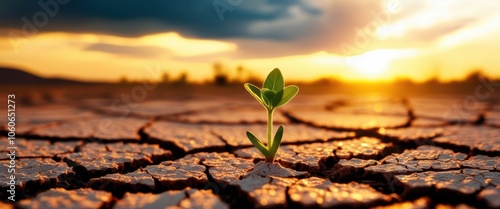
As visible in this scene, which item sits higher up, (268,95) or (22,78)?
(22,78)

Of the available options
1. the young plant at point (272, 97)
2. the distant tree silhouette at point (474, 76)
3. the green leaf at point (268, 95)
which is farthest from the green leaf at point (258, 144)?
the distant tree silhouette at point (474, 76)

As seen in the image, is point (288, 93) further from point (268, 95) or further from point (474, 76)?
point (474, 76)

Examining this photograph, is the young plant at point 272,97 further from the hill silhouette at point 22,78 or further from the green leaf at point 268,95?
the hill silhouette at point 22,78

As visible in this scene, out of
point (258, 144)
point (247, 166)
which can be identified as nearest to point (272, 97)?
point (258, 144)

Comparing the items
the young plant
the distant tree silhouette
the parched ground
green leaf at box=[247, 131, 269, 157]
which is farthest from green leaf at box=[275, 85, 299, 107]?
the distant tree silhouette

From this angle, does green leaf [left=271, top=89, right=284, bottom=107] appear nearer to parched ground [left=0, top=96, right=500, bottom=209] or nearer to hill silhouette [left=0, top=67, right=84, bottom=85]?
parched ground [left=0, top=96, right=500, bottom=209]

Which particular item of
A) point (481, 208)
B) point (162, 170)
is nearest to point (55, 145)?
point (162, 170)
